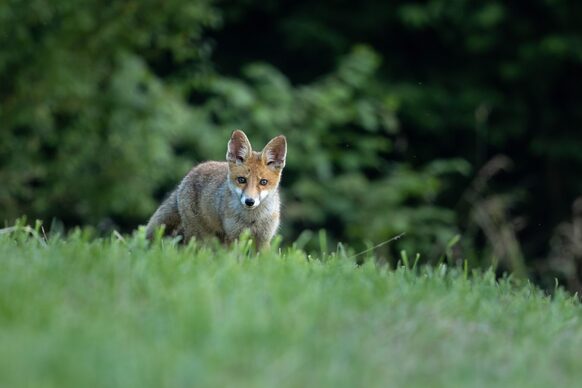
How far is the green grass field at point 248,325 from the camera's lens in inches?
184

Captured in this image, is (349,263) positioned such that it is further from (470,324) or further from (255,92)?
(255,92)

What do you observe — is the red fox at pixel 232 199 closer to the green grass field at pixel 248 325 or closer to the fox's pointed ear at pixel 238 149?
the fox's pointed ear at pixel 238 149

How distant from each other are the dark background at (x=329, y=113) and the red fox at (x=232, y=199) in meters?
3.67

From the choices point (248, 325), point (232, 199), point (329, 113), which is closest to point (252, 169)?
point (232, 199)

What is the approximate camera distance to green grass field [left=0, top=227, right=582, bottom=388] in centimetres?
468

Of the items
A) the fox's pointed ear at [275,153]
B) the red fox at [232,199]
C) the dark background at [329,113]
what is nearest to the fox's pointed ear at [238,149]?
the red fox at [232,199]

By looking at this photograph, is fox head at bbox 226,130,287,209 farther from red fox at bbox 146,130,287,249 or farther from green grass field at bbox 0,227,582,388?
green grass field at bbox 0,227,582,388

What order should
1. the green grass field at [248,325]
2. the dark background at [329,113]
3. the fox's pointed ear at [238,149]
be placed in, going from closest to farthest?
the green grass field at [248,325] → the fox's pointed ear at [238,149] → the dark background at [329,113]

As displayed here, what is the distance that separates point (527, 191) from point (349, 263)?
12246mm

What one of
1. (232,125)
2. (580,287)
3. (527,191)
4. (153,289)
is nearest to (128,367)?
(153,289)

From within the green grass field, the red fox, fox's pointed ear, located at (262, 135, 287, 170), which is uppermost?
fox's pointed ear, located at (262, 135, 287, 170)

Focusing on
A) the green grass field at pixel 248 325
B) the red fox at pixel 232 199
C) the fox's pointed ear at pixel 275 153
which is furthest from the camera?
the fox's pointed ear at pixel 275 153

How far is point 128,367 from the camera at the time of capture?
4.57 metres

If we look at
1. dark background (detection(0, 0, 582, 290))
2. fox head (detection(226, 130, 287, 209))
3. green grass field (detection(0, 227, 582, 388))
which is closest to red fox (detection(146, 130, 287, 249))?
fox head (detection(226, 130, 287, 209))
